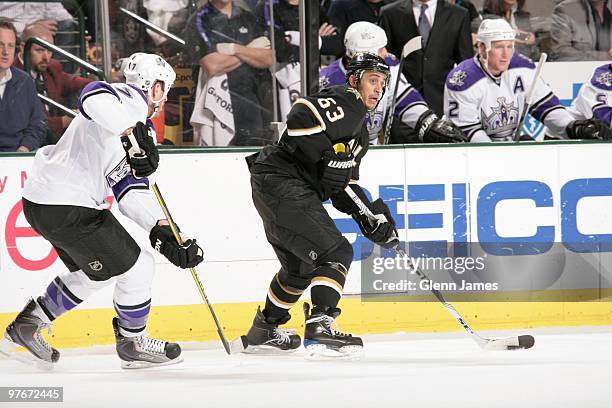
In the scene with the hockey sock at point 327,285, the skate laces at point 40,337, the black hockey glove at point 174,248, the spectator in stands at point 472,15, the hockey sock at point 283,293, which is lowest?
the skate laces at point 40,337

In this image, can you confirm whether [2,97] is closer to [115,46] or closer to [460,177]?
[115,46]

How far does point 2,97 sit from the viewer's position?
5258 mm

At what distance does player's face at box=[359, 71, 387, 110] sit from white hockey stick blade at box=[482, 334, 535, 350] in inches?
43.0

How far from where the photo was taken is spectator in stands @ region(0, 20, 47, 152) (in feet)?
17.2

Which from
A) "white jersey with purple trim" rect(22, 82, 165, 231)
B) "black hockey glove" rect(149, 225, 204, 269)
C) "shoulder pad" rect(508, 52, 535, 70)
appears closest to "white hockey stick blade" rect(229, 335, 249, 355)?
"black hockey glove" rect(149, 225, 204, 269)

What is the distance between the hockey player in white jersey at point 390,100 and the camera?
5727 millimetres

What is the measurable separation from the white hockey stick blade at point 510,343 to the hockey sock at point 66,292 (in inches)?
61.6

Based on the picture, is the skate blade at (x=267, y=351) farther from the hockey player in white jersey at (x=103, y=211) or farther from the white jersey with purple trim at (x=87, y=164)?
the white jersey with purple trim at (x=87, y=164)

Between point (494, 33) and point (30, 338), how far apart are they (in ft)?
9.43

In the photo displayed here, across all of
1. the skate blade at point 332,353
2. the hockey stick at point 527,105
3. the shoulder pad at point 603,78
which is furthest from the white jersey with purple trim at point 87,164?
the shoulder pad at point 603,78

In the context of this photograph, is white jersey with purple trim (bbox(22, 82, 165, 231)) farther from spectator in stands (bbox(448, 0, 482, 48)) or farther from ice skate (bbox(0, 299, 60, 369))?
spectator in stands (bbox(448, 0, 482, 48))

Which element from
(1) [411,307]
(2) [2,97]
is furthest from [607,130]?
(2) [2,97]

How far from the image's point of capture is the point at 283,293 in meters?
4.76

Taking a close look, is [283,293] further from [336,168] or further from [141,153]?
[141,153]
